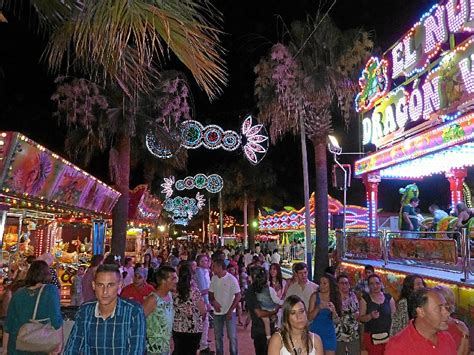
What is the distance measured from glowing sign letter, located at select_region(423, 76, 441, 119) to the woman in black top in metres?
8.58

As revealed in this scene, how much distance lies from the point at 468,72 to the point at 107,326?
11.2 m

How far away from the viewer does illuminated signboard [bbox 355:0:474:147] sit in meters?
12.8

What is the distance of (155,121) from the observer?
64.4ft

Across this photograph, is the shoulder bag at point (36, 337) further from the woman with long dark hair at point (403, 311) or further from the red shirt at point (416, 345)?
the woman with long dark hair at point (403, 311)

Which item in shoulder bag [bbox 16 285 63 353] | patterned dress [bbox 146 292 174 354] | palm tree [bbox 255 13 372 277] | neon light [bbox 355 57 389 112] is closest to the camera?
shoulder bag [bbox 16 285 63 353]

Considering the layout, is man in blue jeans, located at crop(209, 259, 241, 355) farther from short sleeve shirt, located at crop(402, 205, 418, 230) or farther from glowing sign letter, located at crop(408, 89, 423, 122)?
glowing sign letter, located at crop(408, 89, 423, 122)

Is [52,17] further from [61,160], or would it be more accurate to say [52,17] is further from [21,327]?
[61,160]

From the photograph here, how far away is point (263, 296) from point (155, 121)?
1316cm

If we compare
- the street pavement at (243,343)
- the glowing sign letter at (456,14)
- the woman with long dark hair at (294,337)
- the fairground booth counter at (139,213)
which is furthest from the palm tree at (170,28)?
the fairground booth counter at (139,213)

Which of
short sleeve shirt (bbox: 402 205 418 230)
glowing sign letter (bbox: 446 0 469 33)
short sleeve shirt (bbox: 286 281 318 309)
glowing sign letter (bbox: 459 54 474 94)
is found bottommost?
short sleeve shirt (bbox: 286 281 318 309)

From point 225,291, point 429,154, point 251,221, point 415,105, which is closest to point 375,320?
point 225,291

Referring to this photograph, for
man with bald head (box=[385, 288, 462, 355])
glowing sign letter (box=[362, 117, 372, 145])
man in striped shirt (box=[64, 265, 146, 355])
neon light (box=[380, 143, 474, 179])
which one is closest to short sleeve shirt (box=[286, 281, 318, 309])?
man with bald head (box=[385, 288, 462, 355])

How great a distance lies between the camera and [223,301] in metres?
8.50

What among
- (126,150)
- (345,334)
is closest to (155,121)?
(126,150)
